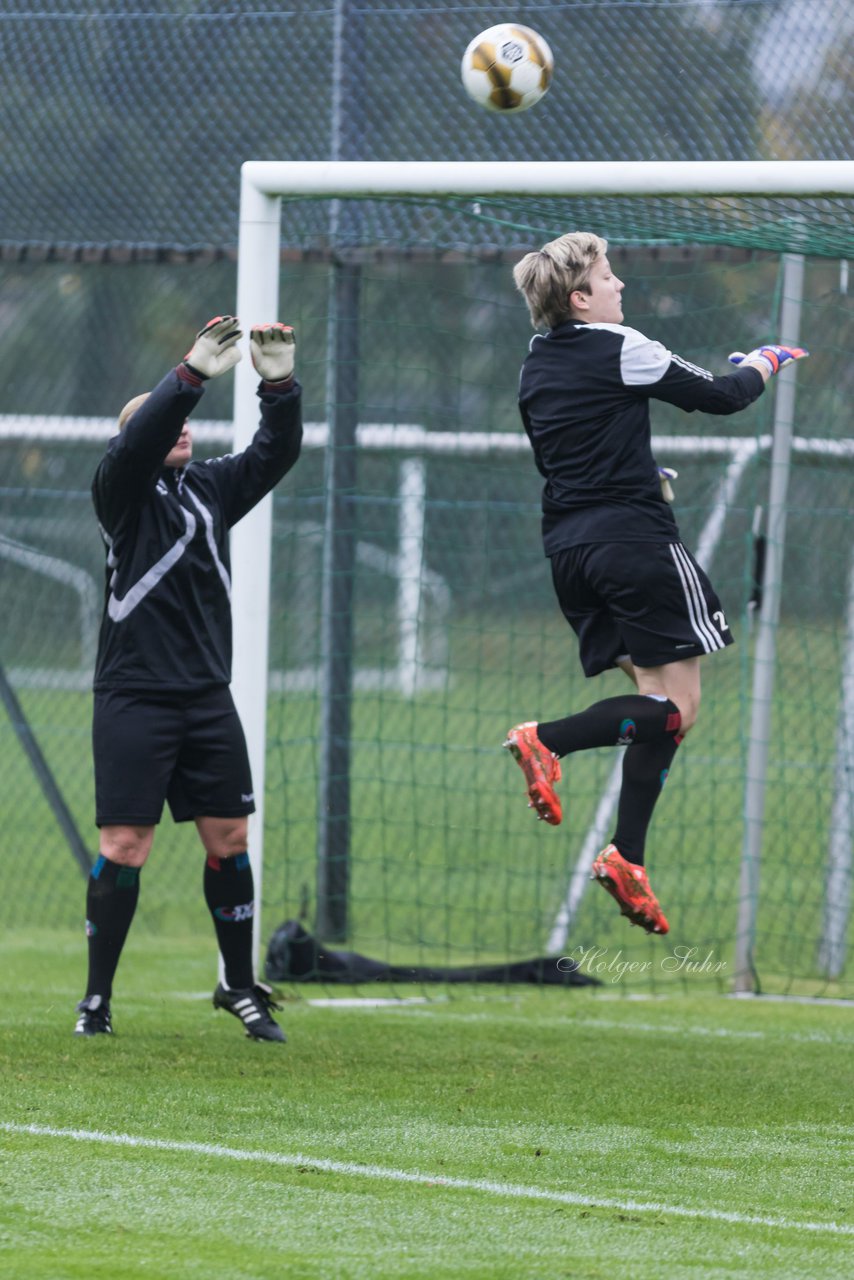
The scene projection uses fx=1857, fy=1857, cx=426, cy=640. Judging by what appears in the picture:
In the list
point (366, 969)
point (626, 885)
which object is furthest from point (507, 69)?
point (366, 969)

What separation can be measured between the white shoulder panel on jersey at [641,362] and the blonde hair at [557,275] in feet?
0.78

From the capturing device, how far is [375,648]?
16.1 metres

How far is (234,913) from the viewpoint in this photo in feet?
21.5

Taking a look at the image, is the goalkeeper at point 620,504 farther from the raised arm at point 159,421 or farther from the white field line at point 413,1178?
the white field line at point 413,1178

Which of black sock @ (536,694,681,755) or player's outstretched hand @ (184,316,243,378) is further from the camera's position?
player's outstretched hand @ (184,316,243,378)

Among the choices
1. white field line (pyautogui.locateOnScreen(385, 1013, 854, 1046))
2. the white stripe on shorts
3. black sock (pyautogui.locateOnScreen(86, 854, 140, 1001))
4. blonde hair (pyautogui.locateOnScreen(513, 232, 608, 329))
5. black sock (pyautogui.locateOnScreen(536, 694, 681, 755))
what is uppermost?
blonde hair (pyautogui.locateOnScreen(513, 232, 608, 329))

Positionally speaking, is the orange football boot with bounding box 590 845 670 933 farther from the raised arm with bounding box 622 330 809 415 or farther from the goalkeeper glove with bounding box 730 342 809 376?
the goalkeeper glove with bounding box 730 342 809 376

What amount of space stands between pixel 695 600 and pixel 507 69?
79.7 inches

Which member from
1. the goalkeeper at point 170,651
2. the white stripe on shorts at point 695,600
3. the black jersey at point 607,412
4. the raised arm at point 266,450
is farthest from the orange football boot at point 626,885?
the raised arm at point 266,450

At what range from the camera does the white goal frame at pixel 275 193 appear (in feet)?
21.1

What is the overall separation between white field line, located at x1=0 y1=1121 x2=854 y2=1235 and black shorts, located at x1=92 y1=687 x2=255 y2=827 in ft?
4.90

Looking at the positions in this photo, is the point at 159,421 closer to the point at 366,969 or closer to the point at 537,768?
the point at 537,768

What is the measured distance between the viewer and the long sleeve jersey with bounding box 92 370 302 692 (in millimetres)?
6145

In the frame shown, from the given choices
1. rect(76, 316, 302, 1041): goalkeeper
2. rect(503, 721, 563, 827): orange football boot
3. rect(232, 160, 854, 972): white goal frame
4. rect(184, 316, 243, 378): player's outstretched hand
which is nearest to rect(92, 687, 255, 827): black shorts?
rect(76, 316, 302, 1041): goalkeeper
